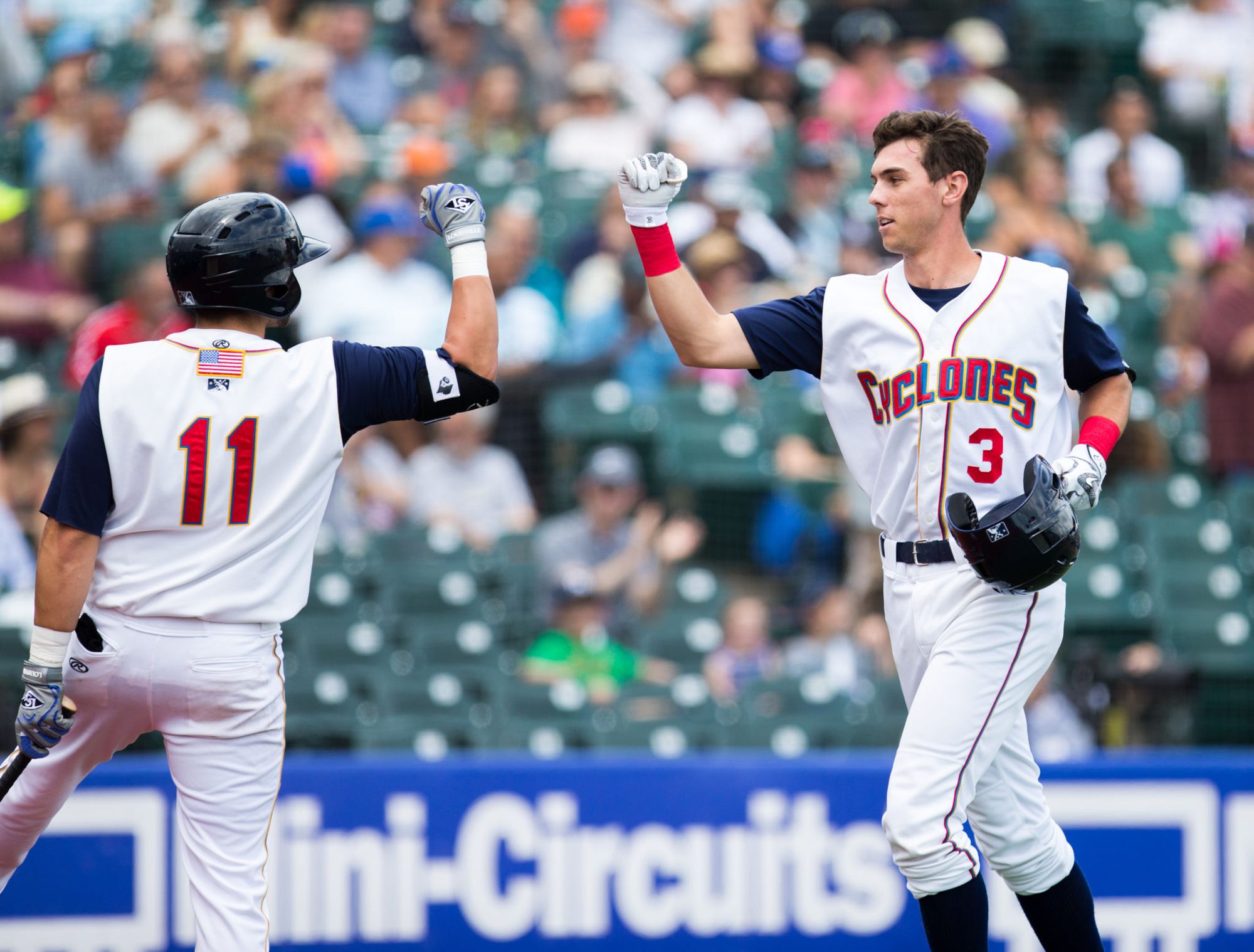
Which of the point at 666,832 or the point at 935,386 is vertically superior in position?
the point at 935,386

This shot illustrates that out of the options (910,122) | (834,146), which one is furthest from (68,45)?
(910,122)

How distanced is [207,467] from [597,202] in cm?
598

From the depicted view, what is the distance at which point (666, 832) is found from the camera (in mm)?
5453

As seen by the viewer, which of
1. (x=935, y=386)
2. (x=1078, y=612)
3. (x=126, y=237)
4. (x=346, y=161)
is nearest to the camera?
(x=935, y=386)

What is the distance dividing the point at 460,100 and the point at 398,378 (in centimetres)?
668

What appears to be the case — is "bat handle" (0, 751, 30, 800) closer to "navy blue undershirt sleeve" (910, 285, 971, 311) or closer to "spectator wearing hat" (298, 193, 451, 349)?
"navy blue undershirt sleeve" (910, 285, 971, 311)

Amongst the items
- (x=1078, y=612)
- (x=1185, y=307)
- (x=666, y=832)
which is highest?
(x=1185, y=307)

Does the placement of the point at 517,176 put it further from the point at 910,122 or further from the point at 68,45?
the point at 910,122

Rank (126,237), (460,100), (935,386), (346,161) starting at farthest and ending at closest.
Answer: (460,100) → (346,161) → (126,237) → (935,386)

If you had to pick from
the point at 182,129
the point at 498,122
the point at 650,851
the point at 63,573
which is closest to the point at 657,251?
the point at 63,573

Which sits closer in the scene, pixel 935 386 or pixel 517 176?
pixel 935 386

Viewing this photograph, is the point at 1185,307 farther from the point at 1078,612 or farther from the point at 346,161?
the point at 346,161

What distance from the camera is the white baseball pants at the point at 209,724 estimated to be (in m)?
3.39

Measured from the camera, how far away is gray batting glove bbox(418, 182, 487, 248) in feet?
12.0
